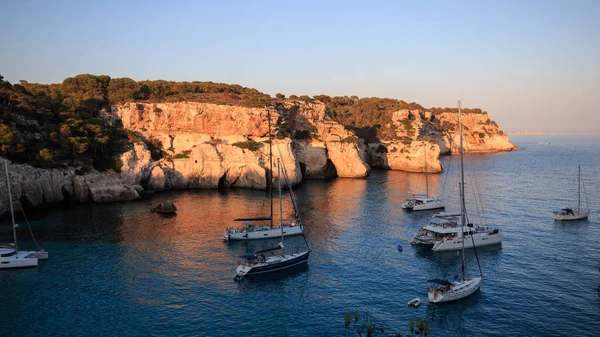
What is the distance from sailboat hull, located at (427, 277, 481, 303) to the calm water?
1.96 ft

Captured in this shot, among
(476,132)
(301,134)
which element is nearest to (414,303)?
(301,134)

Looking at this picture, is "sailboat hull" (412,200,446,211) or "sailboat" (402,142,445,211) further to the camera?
"sailboat" (402,142,445,211)

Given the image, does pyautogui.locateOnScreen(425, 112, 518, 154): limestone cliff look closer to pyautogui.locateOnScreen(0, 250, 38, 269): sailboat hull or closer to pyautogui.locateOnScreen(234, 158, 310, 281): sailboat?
pyautogui.locateOnScreen(234, 158, 310, 281): sailboat

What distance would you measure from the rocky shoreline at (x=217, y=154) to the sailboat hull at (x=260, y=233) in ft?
45.4

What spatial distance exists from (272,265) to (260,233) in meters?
11.1

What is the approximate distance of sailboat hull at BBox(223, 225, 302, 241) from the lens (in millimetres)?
46125

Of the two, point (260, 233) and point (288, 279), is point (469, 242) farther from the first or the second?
point (260, 233)

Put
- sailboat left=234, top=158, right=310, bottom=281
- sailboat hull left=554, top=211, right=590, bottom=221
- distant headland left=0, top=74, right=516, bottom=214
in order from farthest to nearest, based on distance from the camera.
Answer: distant headland left=0, top=74, right=516, bottom=214, sailboat hull left=554, top=211, right=590, bottom=221, sailboat left=234, top=158, right=310, bottom=281

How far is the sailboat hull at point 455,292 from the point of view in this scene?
30.1 m

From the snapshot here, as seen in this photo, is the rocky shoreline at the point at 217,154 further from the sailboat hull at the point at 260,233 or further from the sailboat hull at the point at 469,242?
the sailboat hull at the point at 469,242

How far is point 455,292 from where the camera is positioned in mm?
30422

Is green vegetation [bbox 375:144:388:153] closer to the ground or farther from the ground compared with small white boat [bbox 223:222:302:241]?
farther from the ground

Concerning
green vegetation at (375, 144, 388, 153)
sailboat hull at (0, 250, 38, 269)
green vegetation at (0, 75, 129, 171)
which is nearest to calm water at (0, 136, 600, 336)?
sailboat hull at (0, 250, 38, 269)

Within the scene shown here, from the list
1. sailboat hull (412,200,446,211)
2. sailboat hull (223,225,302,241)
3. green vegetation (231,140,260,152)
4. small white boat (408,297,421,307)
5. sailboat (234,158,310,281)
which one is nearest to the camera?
small white boat (408,297,421,307)
